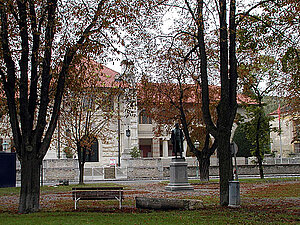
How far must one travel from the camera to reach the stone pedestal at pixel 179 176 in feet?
71.6

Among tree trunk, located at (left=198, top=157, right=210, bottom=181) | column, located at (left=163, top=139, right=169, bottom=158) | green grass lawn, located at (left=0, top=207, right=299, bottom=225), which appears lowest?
green grass lawn, located at (left=0, top=207, right=299, bottom=225)

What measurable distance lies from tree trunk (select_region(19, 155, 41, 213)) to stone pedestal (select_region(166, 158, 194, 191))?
32.8 feet

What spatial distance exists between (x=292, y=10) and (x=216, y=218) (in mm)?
8127

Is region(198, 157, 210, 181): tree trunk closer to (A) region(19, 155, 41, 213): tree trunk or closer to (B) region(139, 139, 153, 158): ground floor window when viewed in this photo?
(A) region(19, 155, 41, 213): tree trunk

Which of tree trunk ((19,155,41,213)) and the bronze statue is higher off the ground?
the bronze statue

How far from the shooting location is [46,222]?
33.5ft

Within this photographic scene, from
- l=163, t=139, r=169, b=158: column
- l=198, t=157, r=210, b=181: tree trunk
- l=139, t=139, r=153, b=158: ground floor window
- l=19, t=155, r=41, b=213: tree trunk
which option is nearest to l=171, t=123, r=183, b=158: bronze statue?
l=198, t=157, r=210, b=181: tree trunk

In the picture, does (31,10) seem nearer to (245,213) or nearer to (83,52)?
(83,52)

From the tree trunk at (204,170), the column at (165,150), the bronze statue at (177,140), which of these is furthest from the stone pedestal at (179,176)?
the column at (165,150)

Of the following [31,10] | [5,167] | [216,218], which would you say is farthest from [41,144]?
[5,167]

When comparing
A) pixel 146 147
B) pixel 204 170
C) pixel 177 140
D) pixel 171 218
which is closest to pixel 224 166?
pixel 171 218

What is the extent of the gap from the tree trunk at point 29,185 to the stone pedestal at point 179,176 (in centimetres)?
1000

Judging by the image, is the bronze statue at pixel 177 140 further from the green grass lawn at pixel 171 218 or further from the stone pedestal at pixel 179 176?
the green grass lawn at pixel 171 218

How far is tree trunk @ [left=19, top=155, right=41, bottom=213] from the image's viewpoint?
12.6 m
